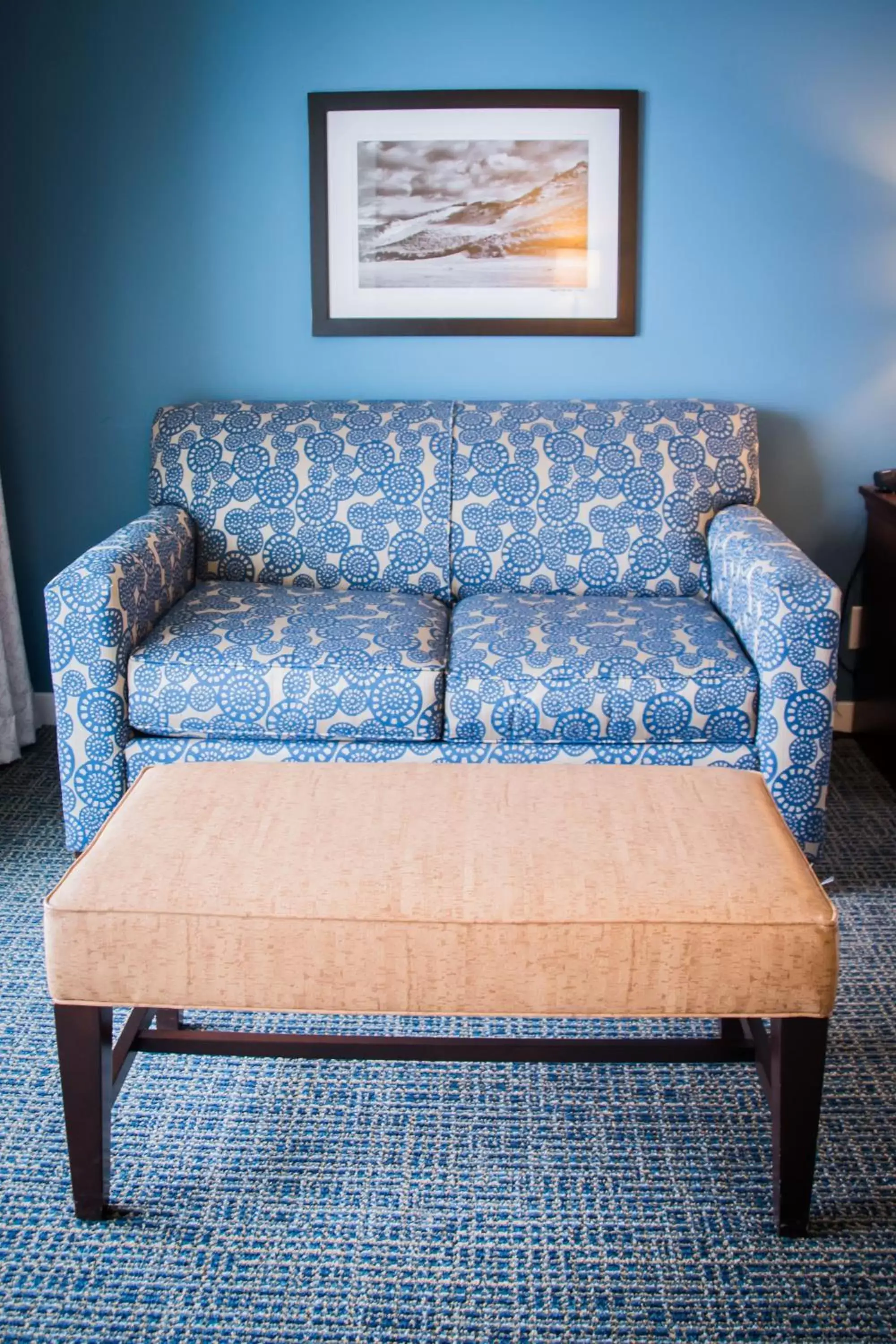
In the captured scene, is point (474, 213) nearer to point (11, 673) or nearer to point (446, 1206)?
point (11, 673)

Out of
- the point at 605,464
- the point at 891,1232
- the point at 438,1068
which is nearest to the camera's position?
the point at 891,1232

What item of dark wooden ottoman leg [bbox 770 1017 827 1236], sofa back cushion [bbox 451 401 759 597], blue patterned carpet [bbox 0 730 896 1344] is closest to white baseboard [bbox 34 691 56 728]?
sofa back cushion [bbox 451 401 759 597]

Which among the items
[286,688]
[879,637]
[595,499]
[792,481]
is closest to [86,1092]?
[286,688]

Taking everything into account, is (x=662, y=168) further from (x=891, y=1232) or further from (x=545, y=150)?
(x=891, y=1232)

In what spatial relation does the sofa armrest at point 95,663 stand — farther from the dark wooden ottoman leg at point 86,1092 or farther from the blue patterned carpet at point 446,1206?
the dark wooden ottoman leg at point 86,1092

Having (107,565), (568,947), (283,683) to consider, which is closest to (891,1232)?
(568,947)

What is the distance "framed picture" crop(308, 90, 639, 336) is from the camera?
9.52 ft

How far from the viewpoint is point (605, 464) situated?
283cm

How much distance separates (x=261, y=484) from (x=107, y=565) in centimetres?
61

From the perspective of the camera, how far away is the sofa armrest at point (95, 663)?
231 centimetres

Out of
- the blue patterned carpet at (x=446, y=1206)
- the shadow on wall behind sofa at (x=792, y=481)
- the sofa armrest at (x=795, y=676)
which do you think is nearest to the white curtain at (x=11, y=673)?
the blue patterned carpet at (x=446, y=1206)

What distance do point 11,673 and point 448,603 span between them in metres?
1.17

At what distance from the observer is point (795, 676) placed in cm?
227

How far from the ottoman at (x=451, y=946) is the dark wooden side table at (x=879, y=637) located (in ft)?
4.56
